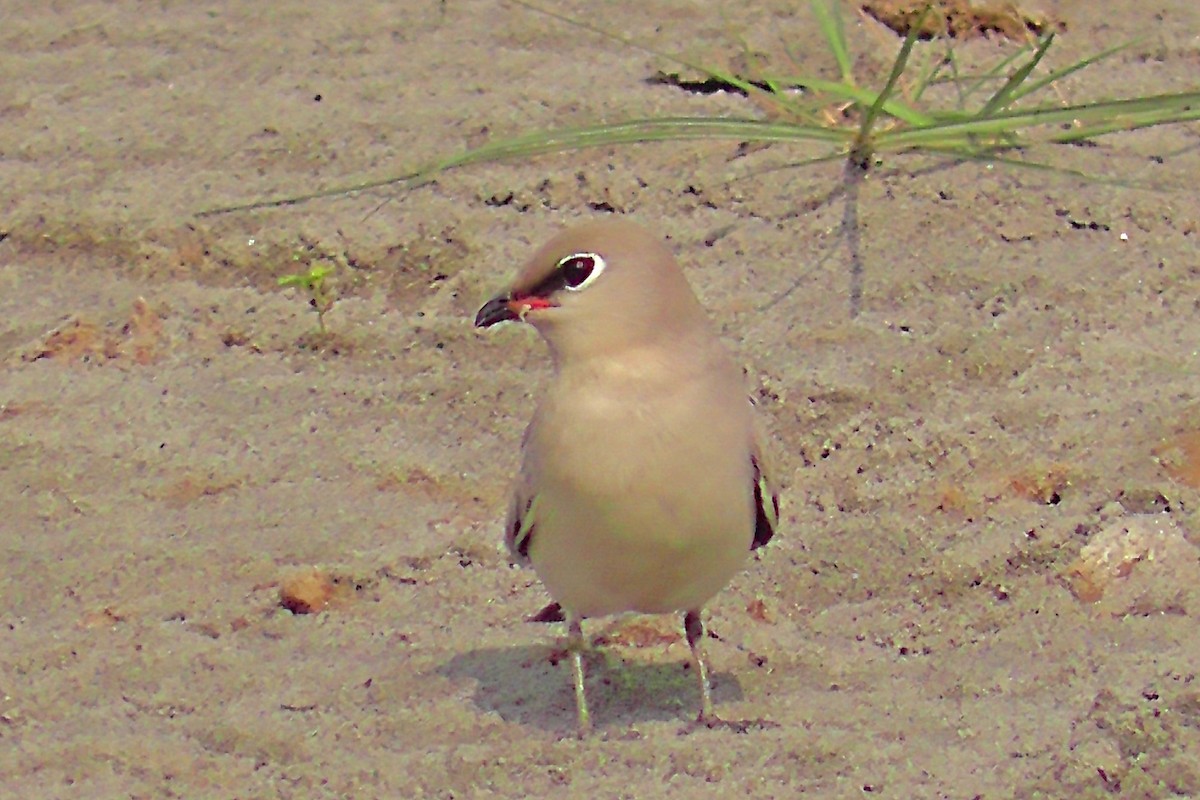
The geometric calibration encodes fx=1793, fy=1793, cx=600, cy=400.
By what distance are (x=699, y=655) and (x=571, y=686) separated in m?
0.32

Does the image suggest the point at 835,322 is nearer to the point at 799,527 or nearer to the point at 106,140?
the point at 799,527

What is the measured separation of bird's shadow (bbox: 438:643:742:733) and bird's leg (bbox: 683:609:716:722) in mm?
38

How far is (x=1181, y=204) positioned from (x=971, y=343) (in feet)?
3.04

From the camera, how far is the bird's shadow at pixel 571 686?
3992mm

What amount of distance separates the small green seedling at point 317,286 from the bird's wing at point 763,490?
182 cm

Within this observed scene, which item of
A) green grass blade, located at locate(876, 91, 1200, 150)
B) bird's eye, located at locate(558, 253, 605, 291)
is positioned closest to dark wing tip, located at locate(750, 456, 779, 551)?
bird's eye, located at locate(558, 253, 605, 291)

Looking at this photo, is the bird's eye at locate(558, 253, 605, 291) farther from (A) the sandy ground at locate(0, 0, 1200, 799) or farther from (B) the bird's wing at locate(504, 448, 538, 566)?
(A) the sandy ground at locate(0, 0, 1200, 799)

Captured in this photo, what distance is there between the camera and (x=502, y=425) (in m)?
5.16

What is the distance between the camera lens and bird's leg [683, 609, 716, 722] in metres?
3.96

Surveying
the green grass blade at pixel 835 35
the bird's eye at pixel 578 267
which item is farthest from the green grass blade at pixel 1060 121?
the bird's eye at pixel 578 267

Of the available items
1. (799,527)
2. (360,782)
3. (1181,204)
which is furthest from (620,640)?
(1181,204)

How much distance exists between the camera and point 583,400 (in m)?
3.75

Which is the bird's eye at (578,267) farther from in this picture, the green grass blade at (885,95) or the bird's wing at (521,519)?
the green grass blade at (885,95)

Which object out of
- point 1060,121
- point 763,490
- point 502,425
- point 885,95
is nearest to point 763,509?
point 763,490
